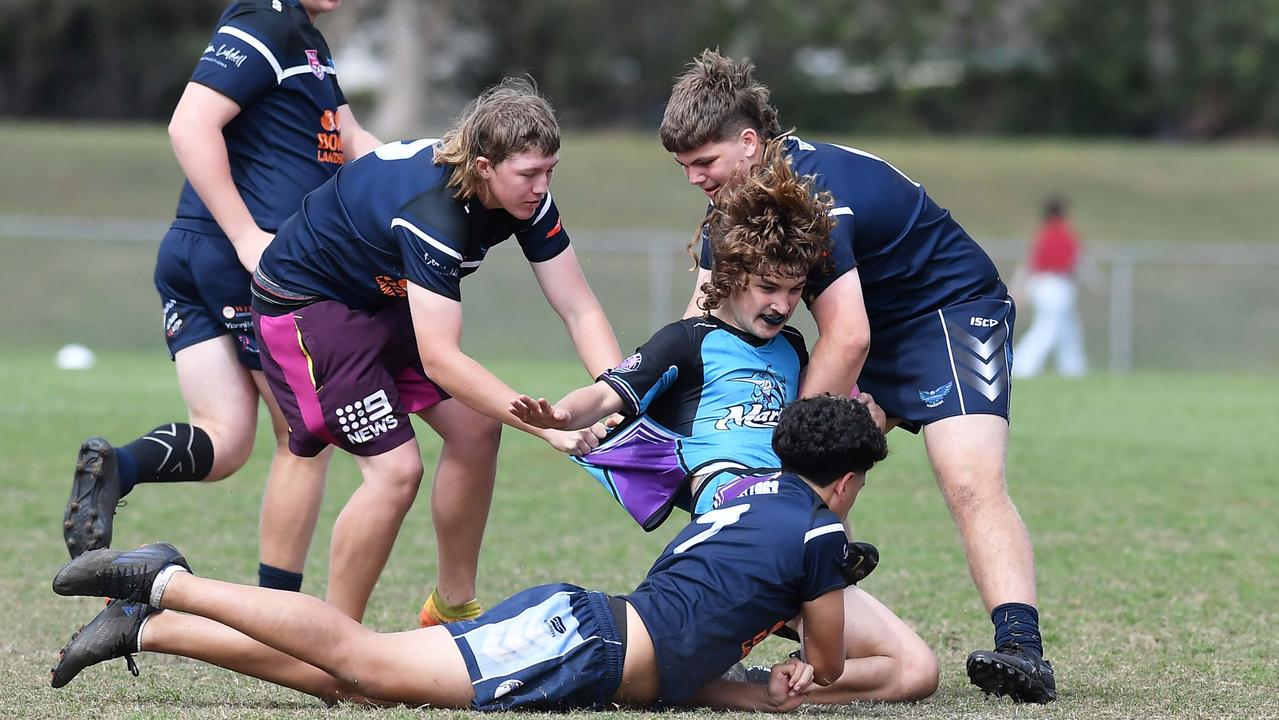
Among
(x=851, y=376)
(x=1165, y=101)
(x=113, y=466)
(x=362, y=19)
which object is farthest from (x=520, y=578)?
(x=1165, y=101)

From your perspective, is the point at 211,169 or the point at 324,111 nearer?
the point at 211,169

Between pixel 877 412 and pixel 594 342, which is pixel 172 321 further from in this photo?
pixel 877 412

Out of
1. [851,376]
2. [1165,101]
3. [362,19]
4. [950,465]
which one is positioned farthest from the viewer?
[1165,101]

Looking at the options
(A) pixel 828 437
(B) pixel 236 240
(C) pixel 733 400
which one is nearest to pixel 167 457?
(B) pixel 236 240

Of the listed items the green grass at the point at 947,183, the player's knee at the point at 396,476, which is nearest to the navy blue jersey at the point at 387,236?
the player's knee at the point at 396,476

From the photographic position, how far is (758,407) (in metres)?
4.54

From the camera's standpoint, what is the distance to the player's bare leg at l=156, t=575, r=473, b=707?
13.1 feet

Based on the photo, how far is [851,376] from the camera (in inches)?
181

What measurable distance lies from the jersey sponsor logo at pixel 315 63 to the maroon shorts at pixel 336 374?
1.02m

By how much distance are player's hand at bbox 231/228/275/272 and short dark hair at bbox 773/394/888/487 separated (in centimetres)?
197

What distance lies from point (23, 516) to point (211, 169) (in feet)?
11.1

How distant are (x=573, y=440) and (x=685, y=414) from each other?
339 millimetres

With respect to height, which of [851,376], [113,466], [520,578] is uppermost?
[851,376]

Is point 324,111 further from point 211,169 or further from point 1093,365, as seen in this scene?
point 1093,365
